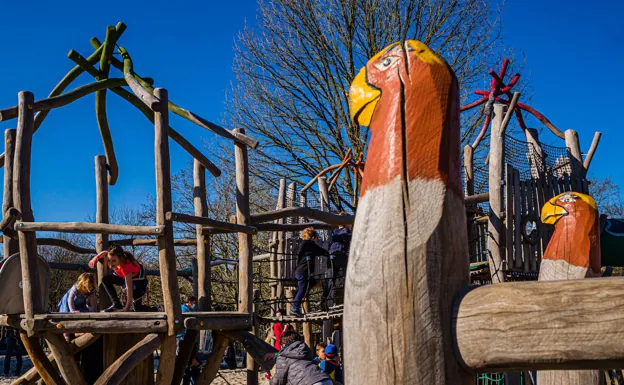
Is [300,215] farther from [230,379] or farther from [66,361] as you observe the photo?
[230,379]

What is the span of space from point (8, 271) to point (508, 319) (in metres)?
5.43

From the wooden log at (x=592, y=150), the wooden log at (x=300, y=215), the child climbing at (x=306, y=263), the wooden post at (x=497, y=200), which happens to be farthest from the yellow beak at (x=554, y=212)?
the child climbing at (x=306, y=263)

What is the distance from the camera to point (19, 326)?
5.65 metres

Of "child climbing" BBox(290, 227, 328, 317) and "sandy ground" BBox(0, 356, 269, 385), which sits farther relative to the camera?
"sandy ground" BBox(0, 356, 269, 385)

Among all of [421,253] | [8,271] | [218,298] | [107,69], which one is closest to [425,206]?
[421,253]

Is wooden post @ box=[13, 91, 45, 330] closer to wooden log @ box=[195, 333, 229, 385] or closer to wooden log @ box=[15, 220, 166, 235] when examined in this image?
wooden log @ box=[15, 220, 166, 235]

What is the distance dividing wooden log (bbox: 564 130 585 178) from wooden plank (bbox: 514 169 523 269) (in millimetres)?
1405

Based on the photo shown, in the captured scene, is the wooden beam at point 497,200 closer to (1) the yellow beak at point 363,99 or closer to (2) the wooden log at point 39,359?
(2) the wooden log at point 39,359

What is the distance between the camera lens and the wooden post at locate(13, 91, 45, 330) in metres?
5.44

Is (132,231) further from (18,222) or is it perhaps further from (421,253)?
(421,253)

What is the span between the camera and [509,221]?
695 centimetres

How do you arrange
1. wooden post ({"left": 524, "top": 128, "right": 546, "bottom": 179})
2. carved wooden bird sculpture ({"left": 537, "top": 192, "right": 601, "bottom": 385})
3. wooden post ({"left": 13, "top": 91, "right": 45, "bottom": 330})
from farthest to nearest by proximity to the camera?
wooden post ({"left": 524, "top": 128, "right": 546, "bottom": 179}) < wooden post ({"left": 13, "top": 91, "right": 45, "bottom": 330}) < carved wooden bird sculpture ({"left": 537, "top": 192, "right": 601, "bottom": 385})

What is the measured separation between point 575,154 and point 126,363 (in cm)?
607

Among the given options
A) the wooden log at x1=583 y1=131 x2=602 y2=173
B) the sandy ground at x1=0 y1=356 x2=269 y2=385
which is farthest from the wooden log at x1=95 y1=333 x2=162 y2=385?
the sandy ground at x1=0 y1=356 x2=269 y2=385
